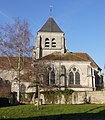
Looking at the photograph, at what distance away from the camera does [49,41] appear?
5431 cm

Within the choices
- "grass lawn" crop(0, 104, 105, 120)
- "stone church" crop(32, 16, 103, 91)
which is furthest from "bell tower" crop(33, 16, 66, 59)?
"grass lawn" crop(0, 104, 105, 120)

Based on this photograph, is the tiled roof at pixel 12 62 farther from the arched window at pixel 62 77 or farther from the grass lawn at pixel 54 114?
the arched window at pixel 62 77

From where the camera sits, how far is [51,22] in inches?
2309

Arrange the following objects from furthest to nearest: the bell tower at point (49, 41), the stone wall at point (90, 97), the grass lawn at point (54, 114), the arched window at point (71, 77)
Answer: the bell tower at point (49, 41)
the arched window at point (71, 77)
the stone wall at point (90, 97)
the grass lawn at point (54, 114)

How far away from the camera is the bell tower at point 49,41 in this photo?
53.5 meters

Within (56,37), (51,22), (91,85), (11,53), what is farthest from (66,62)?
(11,53)

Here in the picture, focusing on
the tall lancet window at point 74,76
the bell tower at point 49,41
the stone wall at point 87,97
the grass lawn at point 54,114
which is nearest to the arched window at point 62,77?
the tall lancet window at point 74,76

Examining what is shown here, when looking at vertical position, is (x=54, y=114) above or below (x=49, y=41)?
below

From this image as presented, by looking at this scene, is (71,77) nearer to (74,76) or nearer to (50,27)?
(74,76)

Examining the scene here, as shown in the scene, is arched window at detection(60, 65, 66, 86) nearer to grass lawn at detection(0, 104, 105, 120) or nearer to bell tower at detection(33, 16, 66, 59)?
bell tower at detection(33, 16, 66, 59)

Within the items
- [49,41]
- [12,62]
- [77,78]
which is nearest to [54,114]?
[12,62]

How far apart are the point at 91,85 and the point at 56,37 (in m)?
16.2

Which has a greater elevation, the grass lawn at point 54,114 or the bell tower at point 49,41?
the bell tower at point 49,41

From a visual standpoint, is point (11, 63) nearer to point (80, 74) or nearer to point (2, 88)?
point (2, 88)
